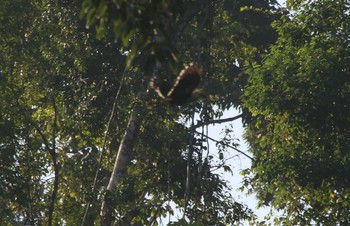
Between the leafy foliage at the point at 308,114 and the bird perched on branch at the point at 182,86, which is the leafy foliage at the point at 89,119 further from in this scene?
the bird perched on branch at the point at 182,86

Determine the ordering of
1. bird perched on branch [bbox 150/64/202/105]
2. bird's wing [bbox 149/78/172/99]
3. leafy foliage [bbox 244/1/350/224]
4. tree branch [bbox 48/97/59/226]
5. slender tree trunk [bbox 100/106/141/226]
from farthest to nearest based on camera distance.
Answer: leafy foliage [bbox 244/1/350/224] → tree branch [bbox 48/97/59/226] → slender tree trunk [bbox 100/106/141/226] → bird's wing [bbox 149/78/172/99] → bird perched on branch [bbox 150/64/202/105]

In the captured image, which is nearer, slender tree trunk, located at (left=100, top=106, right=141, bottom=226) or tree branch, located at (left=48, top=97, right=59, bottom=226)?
slender tree trunk, located at (left=100, top=106, right=141, bottom=226)

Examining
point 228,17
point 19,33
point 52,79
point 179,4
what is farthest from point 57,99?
point 179,4

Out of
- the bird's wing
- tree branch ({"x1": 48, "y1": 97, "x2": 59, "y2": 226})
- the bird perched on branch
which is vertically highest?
tree branch ({"x1": 48, "y1": 97, "x2": 59, "y2": 226})

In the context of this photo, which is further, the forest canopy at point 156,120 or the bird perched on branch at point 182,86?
the forest canopy at point 156,120

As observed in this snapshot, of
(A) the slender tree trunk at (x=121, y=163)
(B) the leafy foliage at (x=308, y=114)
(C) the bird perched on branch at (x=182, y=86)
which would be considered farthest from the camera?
(B) the leafy foliage at (x=308, y=114)

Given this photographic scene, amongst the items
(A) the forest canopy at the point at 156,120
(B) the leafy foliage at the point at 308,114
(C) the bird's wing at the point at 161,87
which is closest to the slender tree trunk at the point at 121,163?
(A) the forest canopy at the point at 156,120

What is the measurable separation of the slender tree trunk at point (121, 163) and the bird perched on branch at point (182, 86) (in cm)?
1226

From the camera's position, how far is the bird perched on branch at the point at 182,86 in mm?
5758

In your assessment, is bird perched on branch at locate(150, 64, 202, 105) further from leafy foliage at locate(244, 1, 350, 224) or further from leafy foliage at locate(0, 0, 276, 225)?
leafy foliage at locate(244, 1, 350, 224)

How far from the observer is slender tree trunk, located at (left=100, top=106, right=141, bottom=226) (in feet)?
60.2

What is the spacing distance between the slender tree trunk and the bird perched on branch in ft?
40.2

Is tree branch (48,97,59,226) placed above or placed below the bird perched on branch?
above

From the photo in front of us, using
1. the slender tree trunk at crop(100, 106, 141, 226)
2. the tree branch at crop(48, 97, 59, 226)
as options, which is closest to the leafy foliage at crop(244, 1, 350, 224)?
the slender tree trunk at crop(100, 106, 141, 226)
